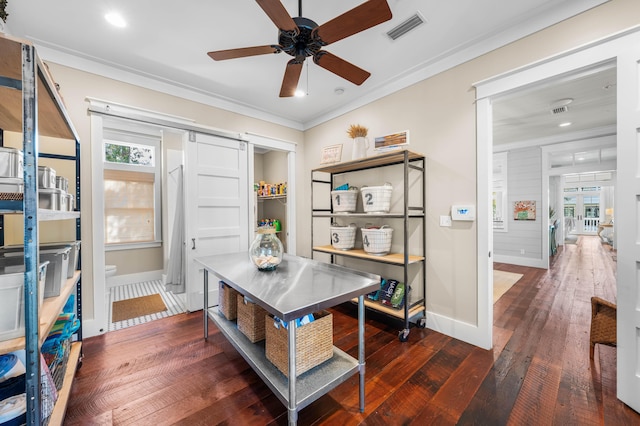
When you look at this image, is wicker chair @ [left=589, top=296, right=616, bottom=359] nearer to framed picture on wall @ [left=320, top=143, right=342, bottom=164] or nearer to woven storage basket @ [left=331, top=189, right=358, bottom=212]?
woven storage basket @ [left=331, top=189, right=358, bottom=212]

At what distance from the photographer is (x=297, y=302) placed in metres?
1.25

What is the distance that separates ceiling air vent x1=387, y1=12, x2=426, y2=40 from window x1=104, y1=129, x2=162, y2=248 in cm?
460

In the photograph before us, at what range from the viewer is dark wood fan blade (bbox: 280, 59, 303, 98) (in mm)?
1825

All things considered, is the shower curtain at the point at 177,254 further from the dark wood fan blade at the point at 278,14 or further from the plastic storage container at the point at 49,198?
the dark wood fan blade at the point at 278,14

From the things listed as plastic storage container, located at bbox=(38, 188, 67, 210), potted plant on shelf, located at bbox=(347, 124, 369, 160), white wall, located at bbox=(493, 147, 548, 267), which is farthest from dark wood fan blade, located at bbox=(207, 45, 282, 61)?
white wall, located at bbox=(493, 147, 548, 267)

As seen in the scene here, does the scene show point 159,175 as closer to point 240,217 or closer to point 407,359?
point 240,217

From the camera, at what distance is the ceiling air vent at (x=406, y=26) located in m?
1.99

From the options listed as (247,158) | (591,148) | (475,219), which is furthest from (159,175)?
(591,148)

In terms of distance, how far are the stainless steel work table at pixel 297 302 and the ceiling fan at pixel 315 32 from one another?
1456 millimetres

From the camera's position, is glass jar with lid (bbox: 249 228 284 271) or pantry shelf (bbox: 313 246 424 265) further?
pantry shelf (bbox: 313 246 424 265)

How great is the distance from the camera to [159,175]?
4.89 metres

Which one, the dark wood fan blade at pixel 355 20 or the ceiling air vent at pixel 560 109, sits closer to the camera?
the dark wood fan blade at pixel 355 20

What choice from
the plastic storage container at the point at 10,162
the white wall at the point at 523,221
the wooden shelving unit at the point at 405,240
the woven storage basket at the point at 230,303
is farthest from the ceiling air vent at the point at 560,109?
the plastic storage container at the point at 10,162

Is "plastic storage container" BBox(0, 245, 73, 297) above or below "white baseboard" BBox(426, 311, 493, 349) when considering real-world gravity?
above
